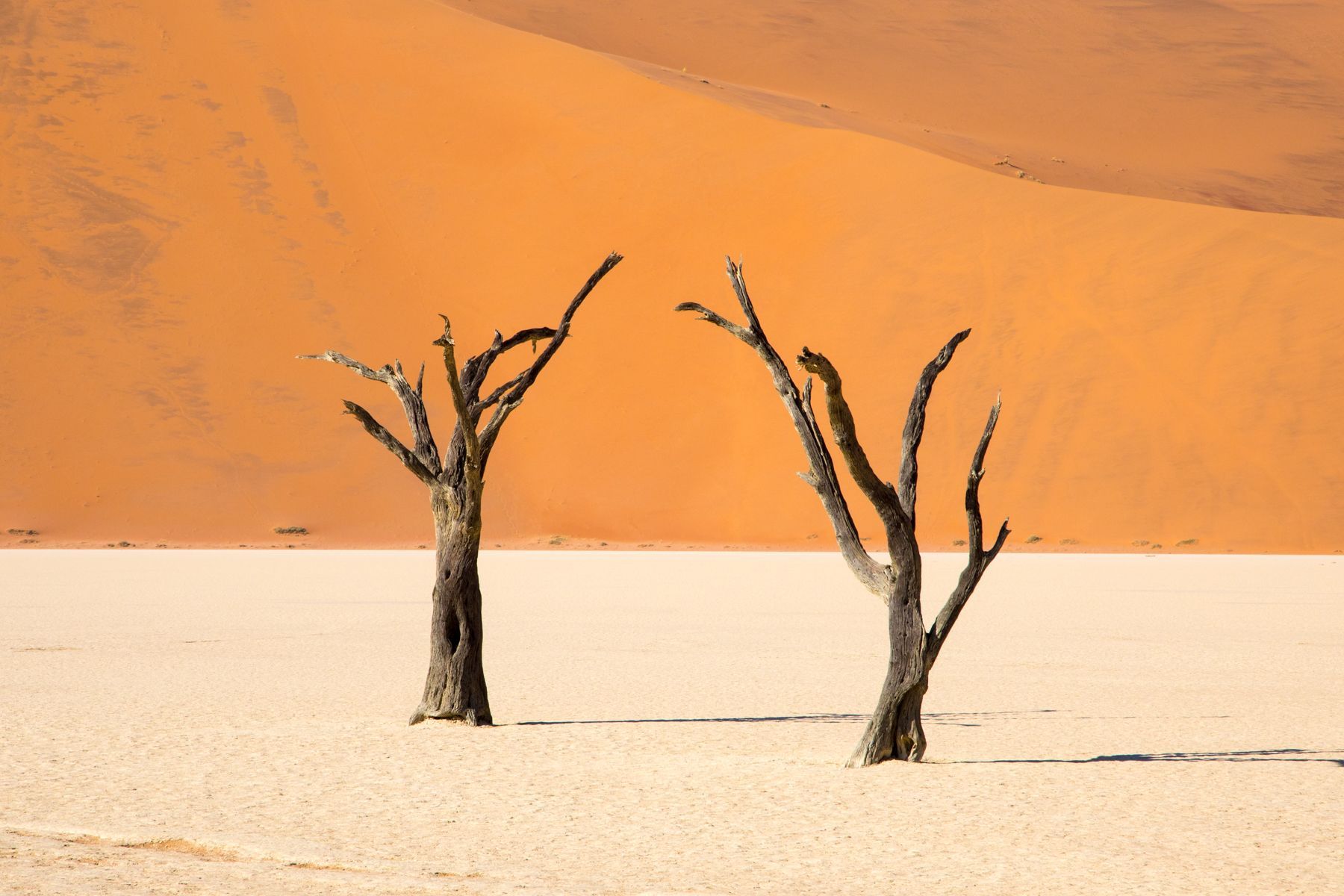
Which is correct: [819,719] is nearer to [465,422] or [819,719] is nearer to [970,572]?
[970,572]

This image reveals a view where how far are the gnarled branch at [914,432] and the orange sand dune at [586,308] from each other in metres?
24.4

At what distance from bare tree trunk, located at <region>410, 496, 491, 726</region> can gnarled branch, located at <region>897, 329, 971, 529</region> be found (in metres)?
2.52

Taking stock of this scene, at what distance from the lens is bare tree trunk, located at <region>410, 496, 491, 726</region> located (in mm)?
8297

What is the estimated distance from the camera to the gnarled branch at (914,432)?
272 inches

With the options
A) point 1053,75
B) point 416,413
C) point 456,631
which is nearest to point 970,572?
point 456,631

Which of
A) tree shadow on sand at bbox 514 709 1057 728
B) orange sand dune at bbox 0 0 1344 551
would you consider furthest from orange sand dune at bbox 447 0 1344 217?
tree shadow on sand at bbox 514 709 1057 728

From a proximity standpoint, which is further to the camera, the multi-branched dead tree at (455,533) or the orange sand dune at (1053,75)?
the orange sand dune at (1053,75)

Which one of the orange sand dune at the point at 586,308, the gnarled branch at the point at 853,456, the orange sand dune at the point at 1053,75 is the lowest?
the gnarled branch at the point at 853,456

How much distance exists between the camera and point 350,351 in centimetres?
3538

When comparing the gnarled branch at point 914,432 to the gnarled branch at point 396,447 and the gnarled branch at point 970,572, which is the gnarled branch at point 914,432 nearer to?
the gnarled branch at point 970,572

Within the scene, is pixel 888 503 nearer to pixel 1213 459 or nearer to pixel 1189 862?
pixel 1189 862

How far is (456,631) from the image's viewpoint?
8445 millimetres

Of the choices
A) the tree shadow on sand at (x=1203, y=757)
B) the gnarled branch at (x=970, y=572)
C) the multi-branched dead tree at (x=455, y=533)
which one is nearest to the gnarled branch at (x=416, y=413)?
the multi-branched dead tree at (x=455, y=533)

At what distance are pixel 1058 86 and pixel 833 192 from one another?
2729 centimetres
